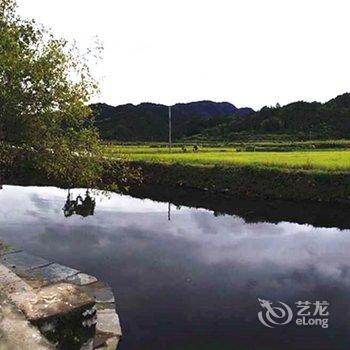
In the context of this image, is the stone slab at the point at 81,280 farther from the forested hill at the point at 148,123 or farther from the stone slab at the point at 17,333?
the forested hill at the point at 148,123

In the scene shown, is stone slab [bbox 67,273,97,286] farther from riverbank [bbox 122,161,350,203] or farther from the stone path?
riverbank [bbox 122,161,350,203]

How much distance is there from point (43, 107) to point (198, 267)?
780 centimetres

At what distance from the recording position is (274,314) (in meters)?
11.8

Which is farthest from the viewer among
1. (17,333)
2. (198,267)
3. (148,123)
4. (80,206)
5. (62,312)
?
(148,123)

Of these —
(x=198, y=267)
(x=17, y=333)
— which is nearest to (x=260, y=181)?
(x=198, y=267)

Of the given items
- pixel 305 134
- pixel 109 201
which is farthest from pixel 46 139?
pixel 305 134

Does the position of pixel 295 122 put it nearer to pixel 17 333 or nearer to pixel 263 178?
pixel 263 178

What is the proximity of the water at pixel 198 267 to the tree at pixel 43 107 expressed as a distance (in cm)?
433

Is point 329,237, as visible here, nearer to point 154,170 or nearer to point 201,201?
point 201,201

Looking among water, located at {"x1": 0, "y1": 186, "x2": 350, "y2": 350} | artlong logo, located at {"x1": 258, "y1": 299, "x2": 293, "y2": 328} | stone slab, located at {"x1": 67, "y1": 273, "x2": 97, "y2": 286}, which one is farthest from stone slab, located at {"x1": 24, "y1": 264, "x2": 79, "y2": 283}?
artlong logo, located at {"x1": 258, "y1": 299, "x2": 293, "y2": 328}

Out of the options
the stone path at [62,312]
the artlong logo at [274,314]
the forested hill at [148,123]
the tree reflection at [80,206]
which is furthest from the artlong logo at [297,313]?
the forested hill at [148,123]

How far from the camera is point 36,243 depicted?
18.3 m

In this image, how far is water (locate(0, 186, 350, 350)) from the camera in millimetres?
10596

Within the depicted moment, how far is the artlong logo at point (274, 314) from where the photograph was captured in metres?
11.3
